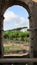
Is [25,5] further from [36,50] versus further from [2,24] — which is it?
[36,50]

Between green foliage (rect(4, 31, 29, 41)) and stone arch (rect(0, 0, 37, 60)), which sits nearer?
stone arch (rect(0, 0, 37, 60))

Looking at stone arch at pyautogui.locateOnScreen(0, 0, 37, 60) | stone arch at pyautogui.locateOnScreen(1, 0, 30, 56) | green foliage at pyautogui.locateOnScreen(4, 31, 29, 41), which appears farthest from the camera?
green foliage at pyautogui.locateOnScreen(4, 31, 29, 41)

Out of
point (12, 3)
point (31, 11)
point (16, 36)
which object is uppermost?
point (12, 3)

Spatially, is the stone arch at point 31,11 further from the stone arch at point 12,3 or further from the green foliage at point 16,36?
the green foliage at point 16,36

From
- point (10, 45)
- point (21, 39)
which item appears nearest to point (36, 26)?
point (21, 39)

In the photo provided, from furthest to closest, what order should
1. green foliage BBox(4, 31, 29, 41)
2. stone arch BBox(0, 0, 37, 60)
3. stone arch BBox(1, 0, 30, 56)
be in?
green foliage BBox(4, 31, 29, 41), stone arch BBox(1, 0, 30, 56), stone arch BBox(0, 0, 37, 60)

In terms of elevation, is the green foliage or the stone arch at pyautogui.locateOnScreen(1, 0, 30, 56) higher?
the stone arch at pyautogui.locateOnScreen(1, 0, 30, 56)

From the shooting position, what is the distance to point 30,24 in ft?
20.5

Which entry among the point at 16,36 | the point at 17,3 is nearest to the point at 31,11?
the point at 17,3

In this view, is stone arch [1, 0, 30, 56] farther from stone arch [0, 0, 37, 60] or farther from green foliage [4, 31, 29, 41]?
green foliage [4, 31, 29, 41]

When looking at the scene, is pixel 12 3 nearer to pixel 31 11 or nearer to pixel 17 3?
pixel 17 3

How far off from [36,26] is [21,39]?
3758 millimetres

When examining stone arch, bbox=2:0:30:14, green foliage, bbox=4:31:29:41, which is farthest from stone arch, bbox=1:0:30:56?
green foliage, bbox=4:31:29:41

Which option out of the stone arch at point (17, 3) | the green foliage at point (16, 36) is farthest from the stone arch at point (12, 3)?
the green foliage at point (16, 36)
